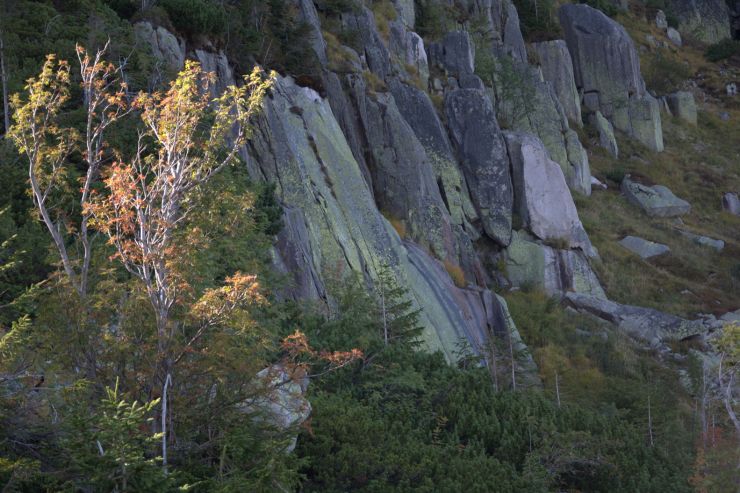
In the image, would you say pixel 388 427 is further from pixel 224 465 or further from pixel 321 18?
pixel 321 18

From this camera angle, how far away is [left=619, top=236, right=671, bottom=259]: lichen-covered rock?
160 feet

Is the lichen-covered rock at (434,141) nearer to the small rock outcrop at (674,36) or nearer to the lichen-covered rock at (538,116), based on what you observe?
the lichen-covered rock at (538,116)

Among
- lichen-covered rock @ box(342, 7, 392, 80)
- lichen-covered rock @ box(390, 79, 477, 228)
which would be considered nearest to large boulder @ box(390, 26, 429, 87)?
lichen-covered rock @ box(342, 7, 392, 80)

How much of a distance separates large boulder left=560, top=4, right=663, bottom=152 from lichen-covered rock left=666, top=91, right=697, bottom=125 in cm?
622

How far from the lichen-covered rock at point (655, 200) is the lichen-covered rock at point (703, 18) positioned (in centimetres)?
4108

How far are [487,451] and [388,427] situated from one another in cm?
274

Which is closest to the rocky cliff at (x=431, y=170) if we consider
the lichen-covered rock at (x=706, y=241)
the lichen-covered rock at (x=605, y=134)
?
the lichen-covered rock at (x=605, y=134)

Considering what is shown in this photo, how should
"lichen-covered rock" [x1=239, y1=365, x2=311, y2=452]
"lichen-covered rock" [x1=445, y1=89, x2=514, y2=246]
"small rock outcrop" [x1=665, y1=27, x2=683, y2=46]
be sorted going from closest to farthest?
"lichen-covered rock" [x1=239, y1=365, x2=311, y2=452] → "lichen-covered rock" [x1=445, y1=89, x2=514, y2=246] → "small rock outcrop" [x1=665, y1=27, x2=683, y2=46]

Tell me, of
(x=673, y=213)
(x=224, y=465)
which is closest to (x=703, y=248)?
(x=673, y=213)

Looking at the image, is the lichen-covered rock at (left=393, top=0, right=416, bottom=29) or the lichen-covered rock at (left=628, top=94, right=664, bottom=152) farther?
the lichen-covered rock at (left=628, top=94, right=664, bottom=152)

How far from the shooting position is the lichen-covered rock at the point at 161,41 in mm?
27203

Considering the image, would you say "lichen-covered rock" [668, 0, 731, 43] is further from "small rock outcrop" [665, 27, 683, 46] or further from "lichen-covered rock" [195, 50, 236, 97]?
"lichen-covered rock" [195, 50, 236, 97]

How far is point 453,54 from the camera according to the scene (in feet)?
162

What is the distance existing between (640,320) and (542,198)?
28.8ft
